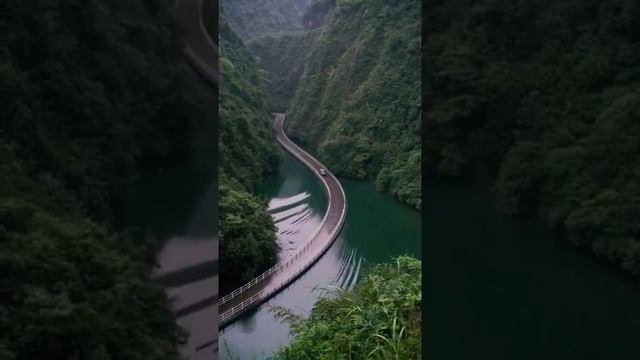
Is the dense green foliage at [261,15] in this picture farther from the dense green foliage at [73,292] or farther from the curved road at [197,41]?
the dense green foliage at [73,292]

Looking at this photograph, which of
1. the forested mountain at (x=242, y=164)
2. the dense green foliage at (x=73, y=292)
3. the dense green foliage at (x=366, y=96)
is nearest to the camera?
the dense green foliage at (x=73, y=292)

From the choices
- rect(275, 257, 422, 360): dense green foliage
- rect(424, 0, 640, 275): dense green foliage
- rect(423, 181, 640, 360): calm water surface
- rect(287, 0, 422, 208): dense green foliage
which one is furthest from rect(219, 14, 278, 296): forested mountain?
rect(424, 0, 640, 275): dense green foliage

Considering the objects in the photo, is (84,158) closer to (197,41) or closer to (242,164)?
(197,41)

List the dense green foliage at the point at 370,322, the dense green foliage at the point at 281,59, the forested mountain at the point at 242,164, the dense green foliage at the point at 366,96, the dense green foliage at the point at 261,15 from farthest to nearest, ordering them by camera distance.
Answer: the dense green foliage at the point at 281,59 < the dense green foliage at the point at 261,15 < the dense green foliage at the point at 366,96 < the forested mountain at the point at 242,164 < the dense green foliage at the point at 370,322

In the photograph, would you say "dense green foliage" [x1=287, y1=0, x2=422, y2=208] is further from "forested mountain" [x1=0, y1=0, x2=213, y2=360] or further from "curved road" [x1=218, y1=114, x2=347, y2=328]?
"forested mountain" [x1=0, y1=0, x2=213, y2=360]

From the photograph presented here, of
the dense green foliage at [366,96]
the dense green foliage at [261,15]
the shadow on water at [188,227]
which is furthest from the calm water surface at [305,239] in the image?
the shadow on water at [188,227]

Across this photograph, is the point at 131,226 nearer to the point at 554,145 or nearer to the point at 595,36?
the point at 554,145

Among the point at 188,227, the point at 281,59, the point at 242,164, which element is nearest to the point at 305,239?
the point at 242,164
